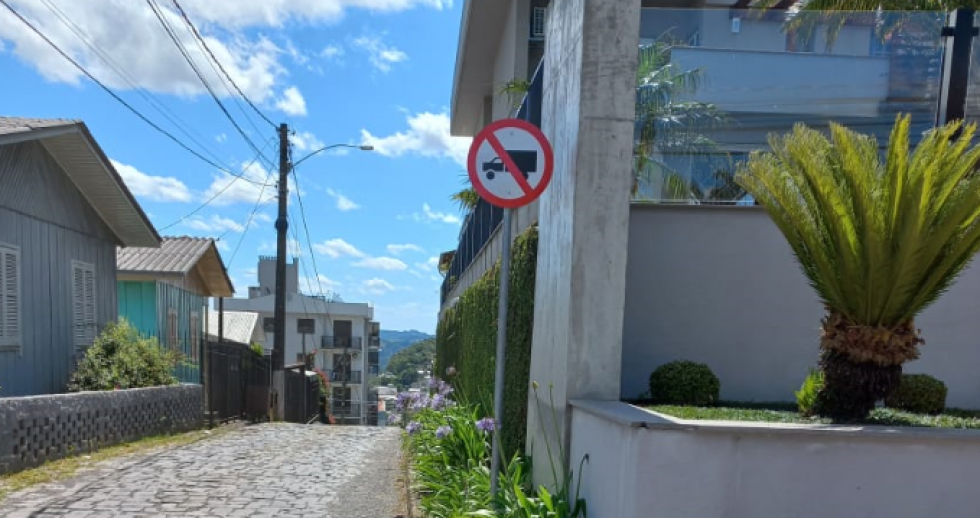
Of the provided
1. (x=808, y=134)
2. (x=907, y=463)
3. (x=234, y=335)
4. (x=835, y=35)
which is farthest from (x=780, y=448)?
(x=234, y=335)

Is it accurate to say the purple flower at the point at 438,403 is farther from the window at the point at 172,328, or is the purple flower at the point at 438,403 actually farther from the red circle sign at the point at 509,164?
the window at the point at 172,328

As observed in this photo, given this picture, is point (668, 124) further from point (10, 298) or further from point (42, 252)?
point (42, 252)

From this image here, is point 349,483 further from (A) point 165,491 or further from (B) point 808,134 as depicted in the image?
(B) point 808,134

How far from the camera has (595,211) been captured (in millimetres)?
4363

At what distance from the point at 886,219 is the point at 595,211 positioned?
1696 mm

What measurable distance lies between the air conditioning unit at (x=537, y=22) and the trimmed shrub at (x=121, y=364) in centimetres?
946

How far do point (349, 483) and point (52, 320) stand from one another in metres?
6.74

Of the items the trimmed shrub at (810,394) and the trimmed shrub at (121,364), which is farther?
the trimmed shrub at (121,364)

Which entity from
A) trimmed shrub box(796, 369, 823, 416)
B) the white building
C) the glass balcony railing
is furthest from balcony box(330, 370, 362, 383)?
trimmed shrub box(796, 369, 823, 416)

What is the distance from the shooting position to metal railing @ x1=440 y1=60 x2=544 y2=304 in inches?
260

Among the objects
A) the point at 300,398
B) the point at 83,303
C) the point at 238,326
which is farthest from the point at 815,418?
the point at 238,326

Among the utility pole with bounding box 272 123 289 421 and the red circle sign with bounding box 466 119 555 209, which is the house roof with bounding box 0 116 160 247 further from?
the red circle sign with bounding box 466 119 555 209

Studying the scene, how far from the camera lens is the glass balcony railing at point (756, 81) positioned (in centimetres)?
612

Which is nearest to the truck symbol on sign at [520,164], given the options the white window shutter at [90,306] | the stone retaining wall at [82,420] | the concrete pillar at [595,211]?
the concrete pillar at [595,211]
